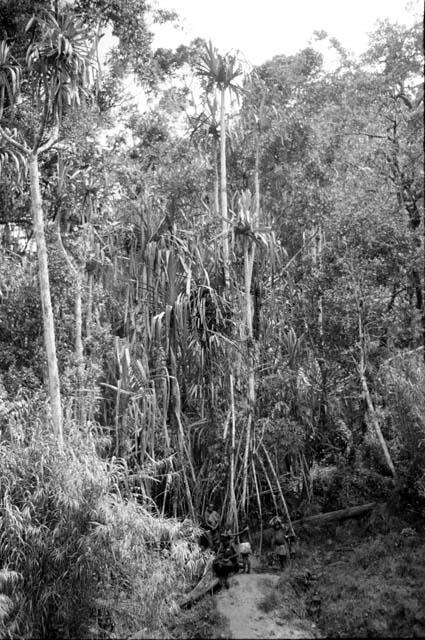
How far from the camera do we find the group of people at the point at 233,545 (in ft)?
22.7

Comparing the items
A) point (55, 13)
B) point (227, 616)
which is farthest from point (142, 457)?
point (55, 13)

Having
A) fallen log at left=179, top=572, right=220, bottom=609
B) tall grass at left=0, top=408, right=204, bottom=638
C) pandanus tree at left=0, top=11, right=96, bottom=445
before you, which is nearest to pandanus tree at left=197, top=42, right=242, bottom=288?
pandanus tree at left=0, top=11, right=96, bottom=445

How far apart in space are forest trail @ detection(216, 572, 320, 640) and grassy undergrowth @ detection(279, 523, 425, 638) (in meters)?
0.18

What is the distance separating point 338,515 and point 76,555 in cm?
399

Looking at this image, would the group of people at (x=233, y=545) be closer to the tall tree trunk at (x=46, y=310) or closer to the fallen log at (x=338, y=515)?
the fallen log at (x=338, y=515)

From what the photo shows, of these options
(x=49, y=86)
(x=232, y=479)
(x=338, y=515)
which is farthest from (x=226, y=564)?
(x=49, y=86)

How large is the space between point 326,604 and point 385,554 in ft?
6.04

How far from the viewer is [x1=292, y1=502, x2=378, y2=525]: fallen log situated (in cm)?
895

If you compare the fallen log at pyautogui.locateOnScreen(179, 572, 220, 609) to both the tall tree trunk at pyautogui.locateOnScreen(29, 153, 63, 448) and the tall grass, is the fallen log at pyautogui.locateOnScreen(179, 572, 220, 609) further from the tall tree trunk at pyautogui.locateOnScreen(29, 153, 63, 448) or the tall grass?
the tall tree trunk at pyautogui.locateOnScreen(29, 153, 63, 448)

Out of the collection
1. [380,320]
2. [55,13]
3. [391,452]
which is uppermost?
[55,13]

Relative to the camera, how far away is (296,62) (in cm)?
1507

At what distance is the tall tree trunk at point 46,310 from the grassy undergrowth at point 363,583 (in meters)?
2.98

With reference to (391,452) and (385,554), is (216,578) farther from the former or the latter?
(391,452)

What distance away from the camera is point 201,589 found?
21.9ft
